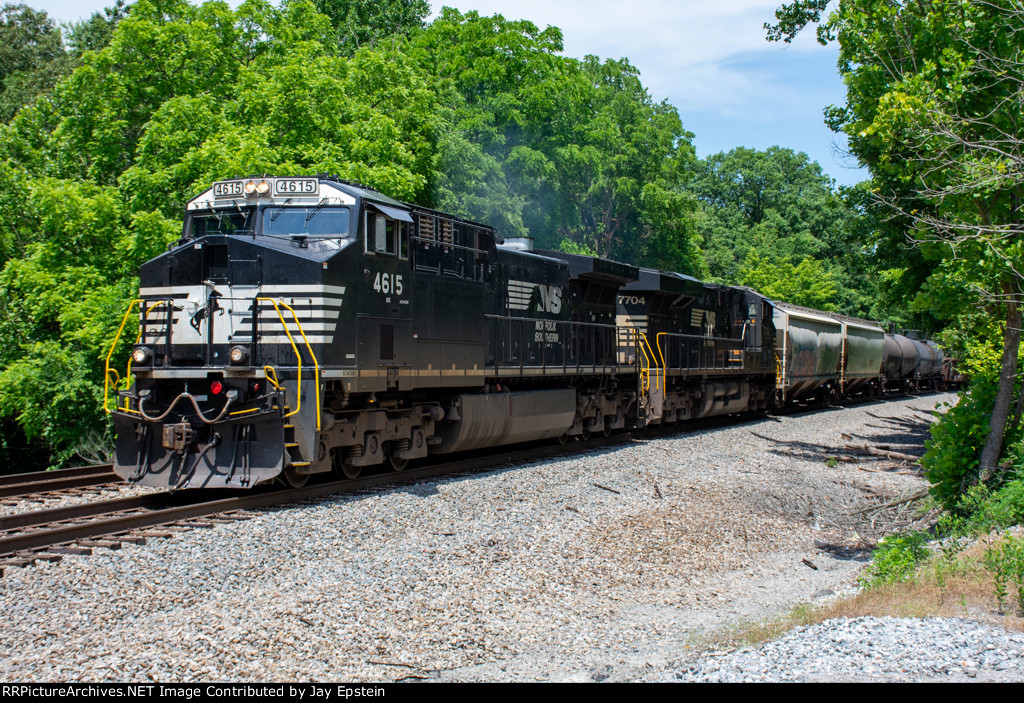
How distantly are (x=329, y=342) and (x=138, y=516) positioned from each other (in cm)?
278

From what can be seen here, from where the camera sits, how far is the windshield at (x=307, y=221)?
10.2 m

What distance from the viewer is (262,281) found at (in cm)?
975

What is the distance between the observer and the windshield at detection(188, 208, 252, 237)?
10484mm

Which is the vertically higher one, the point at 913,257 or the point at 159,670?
the point at 913,257

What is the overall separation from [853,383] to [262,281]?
28.9m

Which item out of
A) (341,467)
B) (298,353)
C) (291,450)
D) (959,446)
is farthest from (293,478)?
(959,446)

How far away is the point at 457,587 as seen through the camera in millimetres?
7113

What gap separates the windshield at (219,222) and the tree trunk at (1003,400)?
32.0 ft

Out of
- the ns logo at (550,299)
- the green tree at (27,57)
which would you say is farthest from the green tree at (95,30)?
the ns logo at (550,299)

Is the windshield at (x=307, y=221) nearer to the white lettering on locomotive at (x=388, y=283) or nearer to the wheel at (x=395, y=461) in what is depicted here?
the white lettering on locomotive at (x=388, y=283)

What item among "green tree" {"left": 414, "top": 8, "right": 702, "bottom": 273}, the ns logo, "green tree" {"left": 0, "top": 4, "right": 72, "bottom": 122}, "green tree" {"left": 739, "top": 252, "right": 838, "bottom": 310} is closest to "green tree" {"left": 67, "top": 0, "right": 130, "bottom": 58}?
"green tree" {"left": 0, "top": 4, "right": 72, "bottom": 122}

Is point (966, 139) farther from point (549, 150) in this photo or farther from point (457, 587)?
point (549, 150)
